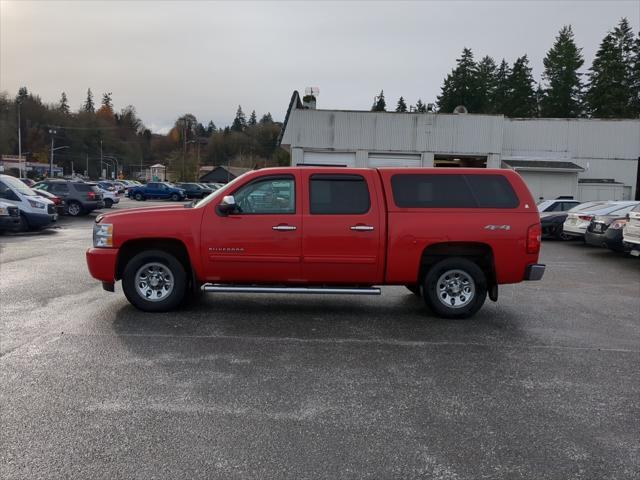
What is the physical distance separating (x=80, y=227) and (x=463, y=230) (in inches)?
671

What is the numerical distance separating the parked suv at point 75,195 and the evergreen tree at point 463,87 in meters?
55.8

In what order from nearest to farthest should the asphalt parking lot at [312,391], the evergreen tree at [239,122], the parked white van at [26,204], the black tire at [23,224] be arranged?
the asphalt parking lot at [312,391], the black tire at [23,224], the parked white van at [26,204], the evergreen tree at [239,122]

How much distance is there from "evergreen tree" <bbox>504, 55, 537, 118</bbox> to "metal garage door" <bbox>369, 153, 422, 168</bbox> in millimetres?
45573

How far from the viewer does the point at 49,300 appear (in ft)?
25.7

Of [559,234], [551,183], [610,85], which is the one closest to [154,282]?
[559,234]

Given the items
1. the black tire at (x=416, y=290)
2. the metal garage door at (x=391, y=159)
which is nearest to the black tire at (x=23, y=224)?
the black tire at (x=416, y=290)

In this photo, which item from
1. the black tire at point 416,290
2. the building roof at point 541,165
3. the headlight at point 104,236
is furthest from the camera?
the building roof at point 541,165

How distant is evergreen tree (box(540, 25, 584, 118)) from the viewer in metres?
68.4

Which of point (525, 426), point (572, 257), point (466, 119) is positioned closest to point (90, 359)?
point (525, 426)

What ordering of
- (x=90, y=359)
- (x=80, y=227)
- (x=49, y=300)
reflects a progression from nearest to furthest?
1. (x=90, y=359)
2. (x=49, y=300)
3. (x=80, y=227)

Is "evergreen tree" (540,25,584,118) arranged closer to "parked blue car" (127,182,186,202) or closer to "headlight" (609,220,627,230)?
"parked blue car" (127,182,186,202)

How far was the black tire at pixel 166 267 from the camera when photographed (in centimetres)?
709

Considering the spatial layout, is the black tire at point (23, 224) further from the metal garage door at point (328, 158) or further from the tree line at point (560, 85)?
the tree line at point (560, 85)

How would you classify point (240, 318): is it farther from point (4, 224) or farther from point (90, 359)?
point (4, 224)
